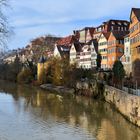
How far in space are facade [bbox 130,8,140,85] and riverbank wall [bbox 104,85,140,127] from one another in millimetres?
7739

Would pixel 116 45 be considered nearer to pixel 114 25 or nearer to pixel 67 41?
pixel 114 25

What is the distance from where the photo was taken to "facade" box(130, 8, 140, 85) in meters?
51.3

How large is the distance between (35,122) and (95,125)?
4.69 metres

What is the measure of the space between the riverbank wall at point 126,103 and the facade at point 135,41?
25.4 ft

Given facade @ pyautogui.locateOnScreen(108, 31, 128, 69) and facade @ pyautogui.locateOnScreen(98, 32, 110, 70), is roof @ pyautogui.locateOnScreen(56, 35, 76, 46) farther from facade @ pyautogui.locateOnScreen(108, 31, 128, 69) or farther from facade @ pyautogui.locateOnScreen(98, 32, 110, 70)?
facade @ pyautogui.locateOnScreen(108, 31, 128, 69)

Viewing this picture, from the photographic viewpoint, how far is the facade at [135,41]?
168 ft

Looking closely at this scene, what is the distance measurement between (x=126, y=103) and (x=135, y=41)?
21963mm

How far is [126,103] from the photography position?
32812 millimetres

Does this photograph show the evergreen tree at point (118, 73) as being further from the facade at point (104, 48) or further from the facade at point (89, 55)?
the facade at point (89, 55)

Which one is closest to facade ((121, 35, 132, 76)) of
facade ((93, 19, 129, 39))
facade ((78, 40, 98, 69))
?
facade ((78, 40, 98, 69))

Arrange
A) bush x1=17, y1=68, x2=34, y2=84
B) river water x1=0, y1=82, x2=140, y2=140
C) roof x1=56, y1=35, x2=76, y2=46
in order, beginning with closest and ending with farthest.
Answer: river water x1=0, y1=82, x2=140, y2=140 → bush x1=17, y1=68, x2=34, y2=84 → roof x1=56, y1=35, x2=76, y2=46

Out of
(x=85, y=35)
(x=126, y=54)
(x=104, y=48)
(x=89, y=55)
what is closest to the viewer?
(x=126, y=54)

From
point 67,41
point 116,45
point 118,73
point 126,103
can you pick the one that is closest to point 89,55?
point 116,45

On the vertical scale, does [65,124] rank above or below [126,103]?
below
